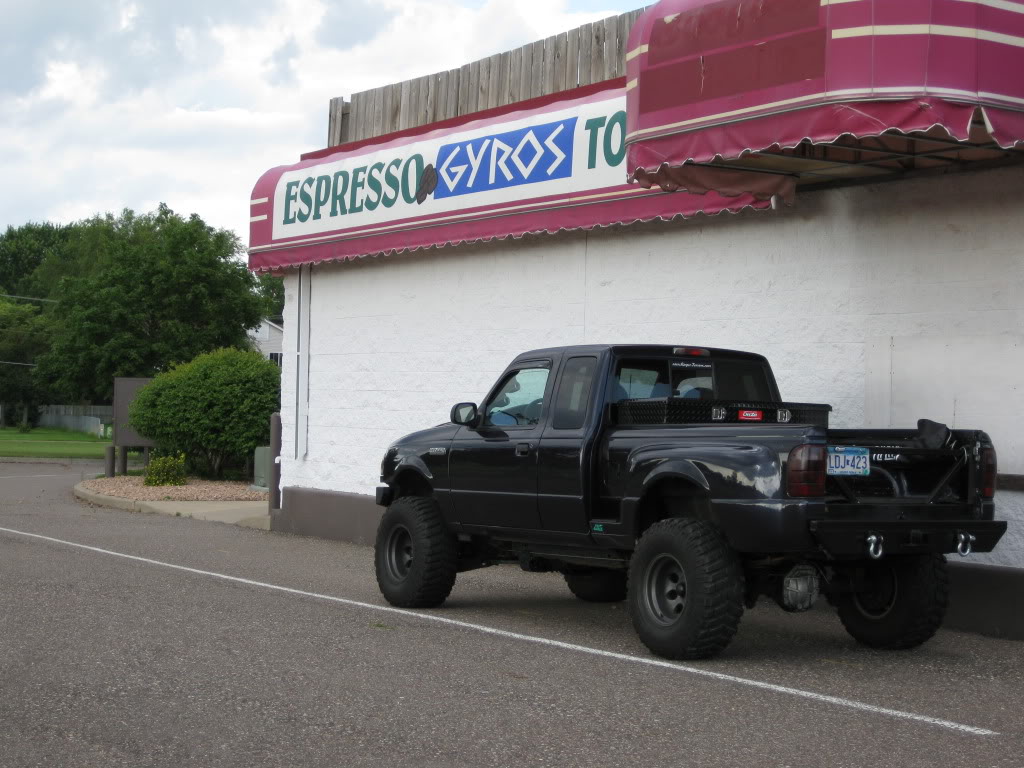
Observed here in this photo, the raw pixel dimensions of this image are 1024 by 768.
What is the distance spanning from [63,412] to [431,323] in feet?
281

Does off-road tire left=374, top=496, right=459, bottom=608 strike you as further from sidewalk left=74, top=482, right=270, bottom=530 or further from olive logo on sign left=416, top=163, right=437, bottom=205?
sidewalk left=74, top=482, right=270, bottom=530

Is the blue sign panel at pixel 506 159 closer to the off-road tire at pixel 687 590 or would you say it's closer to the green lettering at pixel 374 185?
the green lettering at pixel 374 185

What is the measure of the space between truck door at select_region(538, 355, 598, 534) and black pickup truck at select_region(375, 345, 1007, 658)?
0.5 inches

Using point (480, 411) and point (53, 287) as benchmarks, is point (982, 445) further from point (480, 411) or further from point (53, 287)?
point (53, 287)

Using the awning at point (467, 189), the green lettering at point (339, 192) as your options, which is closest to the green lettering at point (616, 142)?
the awning at point (467, 189)

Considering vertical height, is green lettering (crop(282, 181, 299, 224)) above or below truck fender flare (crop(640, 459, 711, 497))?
above

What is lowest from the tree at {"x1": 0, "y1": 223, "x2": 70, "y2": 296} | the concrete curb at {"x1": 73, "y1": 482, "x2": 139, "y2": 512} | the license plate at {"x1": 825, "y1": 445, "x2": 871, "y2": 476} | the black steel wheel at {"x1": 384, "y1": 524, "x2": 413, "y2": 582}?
the concrete curb at {"x1": 73, "y1": 482, "x2": 139, "y2": 512}

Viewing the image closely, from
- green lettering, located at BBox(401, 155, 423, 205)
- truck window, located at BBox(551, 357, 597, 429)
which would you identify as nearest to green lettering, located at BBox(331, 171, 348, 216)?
green lettering, located at BBox(401, 155, 423, 205)

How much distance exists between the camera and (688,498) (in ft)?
29.2

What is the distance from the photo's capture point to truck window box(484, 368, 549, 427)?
10.1 m

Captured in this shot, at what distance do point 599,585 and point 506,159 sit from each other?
503 centimetres

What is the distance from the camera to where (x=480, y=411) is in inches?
416

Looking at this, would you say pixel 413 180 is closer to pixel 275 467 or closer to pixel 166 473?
pixel 275 467

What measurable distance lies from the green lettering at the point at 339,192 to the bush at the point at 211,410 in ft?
28.3
